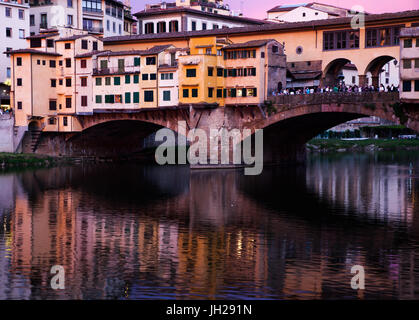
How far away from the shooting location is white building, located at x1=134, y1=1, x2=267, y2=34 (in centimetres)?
8775

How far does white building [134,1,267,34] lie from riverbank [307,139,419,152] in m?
18.7

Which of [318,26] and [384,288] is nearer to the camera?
[384,288]

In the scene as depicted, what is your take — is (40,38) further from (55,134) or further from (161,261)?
(161,261)

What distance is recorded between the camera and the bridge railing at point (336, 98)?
58.2 m

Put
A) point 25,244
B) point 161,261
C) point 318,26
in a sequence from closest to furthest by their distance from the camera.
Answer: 1. point 161,261
2. point 25,244
3. point 318,26

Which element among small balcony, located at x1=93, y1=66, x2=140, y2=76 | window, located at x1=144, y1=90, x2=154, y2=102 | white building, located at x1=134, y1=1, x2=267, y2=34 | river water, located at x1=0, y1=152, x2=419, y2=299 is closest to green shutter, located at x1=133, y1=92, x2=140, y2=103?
window, located at x1=144, y1=90, x2=154, y2=102

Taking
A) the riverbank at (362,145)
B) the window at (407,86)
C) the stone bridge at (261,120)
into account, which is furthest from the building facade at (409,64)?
the riverbank at (362,145)

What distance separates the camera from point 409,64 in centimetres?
5553

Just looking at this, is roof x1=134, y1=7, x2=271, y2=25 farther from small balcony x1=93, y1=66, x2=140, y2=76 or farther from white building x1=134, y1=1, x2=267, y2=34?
small balcony x1=93, y1=66, x2=140, y2=76

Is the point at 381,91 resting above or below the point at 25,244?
above

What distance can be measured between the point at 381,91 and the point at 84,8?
1915 inches

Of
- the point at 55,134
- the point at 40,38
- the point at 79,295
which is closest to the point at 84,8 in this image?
the point at 40,38

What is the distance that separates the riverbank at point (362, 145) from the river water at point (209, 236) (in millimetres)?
32876
